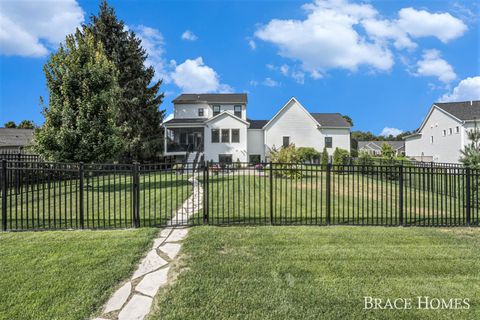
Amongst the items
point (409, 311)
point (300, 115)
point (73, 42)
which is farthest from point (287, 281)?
point (300, 115)

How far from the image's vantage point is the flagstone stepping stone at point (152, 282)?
3.24 m

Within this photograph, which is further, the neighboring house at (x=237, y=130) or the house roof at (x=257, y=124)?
the house roof at (x=257, y=124)

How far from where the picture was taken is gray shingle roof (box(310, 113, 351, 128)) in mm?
28953

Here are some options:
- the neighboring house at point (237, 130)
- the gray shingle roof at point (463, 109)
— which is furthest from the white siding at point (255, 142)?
the gray shingle roof at point (463, 109)

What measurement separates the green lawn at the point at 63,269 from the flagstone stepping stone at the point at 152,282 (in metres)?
0.33

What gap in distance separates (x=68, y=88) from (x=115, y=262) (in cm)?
1011

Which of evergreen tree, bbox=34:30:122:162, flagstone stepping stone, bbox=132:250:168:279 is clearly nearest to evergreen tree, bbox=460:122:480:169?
flagstone stepping stone, bbox=132:250:168:279

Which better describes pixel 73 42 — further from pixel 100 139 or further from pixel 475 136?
pixel 475 136

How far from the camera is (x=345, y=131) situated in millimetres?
28891

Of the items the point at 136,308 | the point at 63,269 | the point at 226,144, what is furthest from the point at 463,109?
the point at 63,269

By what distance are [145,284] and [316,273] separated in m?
2.34

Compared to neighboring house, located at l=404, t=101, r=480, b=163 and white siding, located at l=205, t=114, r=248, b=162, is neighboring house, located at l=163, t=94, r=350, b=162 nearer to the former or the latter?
white siding, located at l=205, t=114, r=248, b=162

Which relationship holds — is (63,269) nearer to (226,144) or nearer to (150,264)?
(150,264)

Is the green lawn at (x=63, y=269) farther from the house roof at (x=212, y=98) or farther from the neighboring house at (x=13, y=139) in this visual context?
the house roof at (x=212, y=98)
